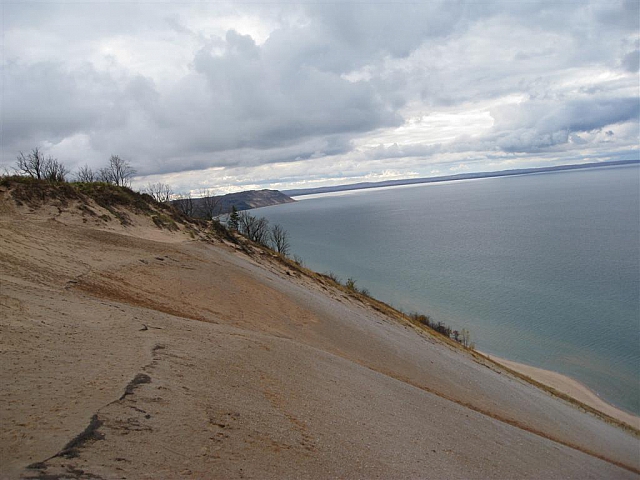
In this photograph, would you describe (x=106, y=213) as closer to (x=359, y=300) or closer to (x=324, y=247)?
(x=359, y=300)

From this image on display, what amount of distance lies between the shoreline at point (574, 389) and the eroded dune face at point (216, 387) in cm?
705

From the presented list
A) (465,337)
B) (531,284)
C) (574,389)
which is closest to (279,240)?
(465,337)

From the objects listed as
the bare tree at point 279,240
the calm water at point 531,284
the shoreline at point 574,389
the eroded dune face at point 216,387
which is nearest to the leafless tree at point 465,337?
the calm water at point 531,284

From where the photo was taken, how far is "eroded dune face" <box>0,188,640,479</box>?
666 cm

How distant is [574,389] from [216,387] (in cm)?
3155

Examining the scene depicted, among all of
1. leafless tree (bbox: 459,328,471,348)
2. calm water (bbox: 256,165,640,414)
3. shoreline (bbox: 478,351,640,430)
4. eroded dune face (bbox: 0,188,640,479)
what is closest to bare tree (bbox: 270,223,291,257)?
calm water (bbox: 256,165,640,414)

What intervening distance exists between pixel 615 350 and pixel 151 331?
3893cm

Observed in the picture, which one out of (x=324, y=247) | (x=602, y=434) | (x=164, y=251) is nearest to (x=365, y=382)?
(x=164, y=251)

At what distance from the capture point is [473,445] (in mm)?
11258

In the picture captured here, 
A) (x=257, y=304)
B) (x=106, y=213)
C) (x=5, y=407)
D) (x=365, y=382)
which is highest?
(x=106, y=213)

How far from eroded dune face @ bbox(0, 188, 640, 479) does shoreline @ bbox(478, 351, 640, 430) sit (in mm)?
7049

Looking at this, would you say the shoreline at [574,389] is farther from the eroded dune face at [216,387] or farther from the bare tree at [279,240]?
the bare tree at [279,240]

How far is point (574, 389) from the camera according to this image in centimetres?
3128

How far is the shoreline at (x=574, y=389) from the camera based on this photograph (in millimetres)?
28594
